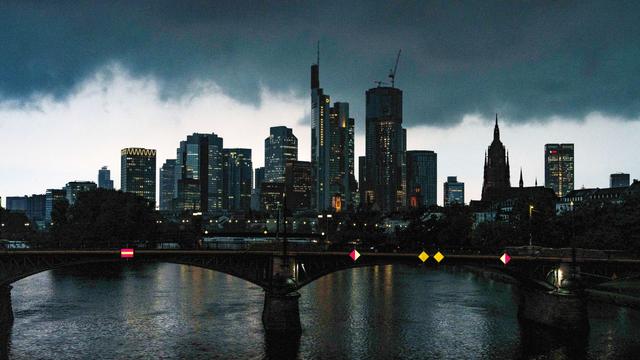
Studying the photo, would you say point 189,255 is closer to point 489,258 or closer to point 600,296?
point 489,258

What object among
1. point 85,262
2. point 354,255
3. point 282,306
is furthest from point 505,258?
point 85,262

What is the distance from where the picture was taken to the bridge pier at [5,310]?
6888 cm

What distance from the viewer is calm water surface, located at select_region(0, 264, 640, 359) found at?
59812mm

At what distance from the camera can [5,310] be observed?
70.3 meters

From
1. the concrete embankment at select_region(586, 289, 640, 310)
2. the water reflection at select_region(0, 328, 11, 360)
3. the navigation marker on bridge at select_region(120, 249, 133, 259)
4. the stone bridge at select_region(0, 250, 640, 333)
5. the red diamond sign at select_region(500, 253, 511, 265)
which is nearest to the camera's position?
the water reflection at select_region(0, 328, 11, 360)

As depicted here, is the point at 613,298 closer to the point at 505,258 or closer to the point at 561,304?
the point at 561,304

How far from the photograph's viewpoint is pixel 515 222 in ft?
470

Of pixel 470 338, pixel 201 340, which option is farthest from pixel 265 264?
pixel 470 338

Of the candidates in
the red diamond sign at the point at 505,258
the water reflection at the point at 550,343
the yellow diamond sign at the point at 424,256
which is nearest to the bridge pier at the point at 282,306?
the yellow diamond sign at the point at 424,256

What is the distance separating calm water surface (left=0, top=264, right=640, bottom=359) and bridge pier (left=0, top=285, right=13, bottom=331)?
0.91 m

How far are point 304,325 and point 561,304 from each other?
1099 inches

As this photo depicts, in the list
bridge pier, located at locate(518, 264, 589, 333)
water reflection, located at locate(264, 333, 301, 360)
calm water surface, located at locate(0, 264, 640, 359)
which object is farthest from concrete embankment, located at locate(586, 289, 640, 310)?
water reflection, located at locate(264, 333, 301, 360)

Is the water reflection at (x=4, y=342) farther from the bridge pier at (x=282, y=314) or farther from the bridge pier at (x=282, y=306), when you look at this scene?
the bridge pier at (x=282, y=314)

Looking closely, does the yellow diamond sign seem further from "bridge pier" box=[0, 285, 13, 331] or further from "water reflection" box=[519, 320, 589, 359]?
"bridge pier" box=[0, 285, 13, 331]
